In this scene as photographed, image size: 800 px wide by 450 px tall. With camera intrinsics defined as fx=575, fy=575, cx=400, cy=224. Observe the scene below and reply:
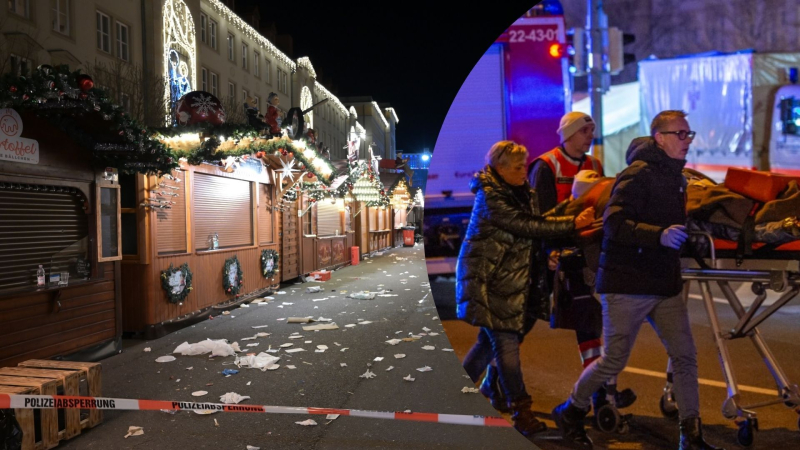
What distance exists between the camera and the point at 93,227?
26.2 ft

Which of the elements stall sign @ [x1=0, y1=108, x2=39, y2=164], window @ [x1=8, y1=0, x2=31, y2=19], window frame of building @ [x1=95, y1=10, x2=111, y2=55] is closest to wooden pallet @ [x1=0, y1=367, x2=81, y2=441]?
stall sign @ [x1=0, y1=108, x2=39, y2=164]

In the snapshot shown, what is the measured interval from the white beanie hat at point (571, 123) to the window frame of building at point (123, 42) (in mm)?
22958

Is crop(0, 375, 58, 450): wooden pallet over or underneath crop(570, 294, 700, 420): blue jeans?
underneath

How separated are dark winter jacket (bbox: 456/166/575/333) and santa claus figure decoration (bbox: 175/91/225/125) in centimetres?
830

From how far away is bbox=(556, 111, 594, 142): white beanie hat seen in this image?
5.58 feet

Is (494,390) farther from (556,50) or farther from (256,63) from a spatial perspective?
(256,63)

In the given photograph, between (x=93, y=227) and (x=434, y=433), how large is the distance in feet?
18.9

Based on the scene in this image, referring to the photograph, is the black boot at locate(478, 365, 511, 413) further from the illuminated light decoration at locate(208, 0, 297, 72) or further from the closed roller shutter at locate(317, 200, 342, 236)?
the illuminated light decoration at locate(208, 0, 297, 72)

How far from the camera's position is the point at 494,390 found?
6.53ft

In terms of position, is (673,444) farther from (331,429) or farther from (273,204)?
(273,204)

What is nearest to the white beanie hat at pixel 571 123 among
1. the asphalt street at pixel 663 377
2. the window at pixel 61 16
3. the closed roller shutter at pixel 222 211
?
the asphalt street at pixel 663 377

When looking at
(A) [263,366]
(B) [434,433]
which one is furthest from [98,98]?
(B) [434,433]

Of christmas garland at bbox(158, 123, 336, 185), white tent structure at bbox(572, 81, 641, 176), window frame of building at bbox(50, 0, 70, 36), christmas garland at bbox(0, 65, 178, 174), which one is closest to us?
white tent structure at bbox(572, 81, 641, 176)

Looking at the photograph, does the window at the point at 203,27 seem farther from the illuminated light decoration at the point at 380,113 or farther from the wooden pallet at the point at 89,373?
the illuminated light decoration at the point at 380,113
